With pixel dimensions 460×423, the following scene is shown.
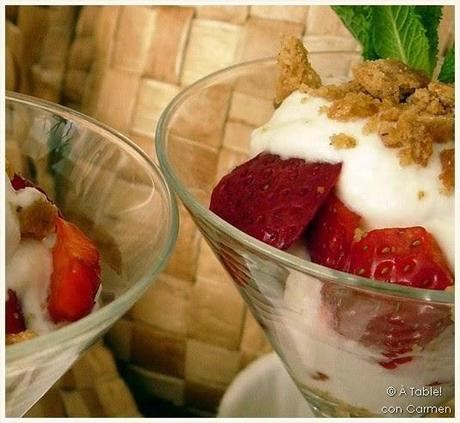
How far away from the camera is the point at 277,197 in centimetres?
64

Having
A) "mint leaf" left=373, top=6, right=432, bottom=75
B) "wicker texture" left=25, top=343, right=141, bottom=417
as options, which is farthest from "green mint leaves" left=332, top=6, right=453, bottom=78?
"wicker texture" left=25, top=343, right=141, bottom=417

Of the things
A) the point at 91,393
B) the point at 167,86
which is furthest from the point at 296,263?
the point at 91,393

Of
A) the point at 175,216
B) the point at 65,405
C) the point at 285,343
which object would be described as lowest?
the point at 65,405

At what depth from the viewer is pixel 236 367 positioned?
116 cm

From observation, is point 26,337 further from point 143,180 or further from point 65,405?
point 65,405

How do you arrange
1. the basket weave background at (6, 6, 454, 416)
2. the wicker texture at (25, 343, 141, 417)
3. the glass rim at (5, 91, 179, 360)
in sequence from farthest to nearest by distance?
the wicker texture at (25, 343, 141, 417), the basket weave background at (6, 6, 454, 416), the glass rim at (5, 91, 179, 360)

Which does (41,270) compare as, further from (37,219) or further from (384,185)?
(384,185)

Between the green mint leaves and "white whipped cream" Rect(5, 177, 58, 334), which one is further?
the green mint leaves

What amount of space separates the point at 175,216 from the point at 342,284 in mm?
137

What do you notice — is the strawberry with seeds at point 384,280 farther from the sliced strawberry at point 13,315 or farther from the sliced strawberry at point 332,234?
the sliced strawberry at point 13,315

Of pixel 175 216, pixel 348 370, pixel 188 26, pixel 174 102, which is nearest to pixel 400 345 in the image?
pixel 348 370

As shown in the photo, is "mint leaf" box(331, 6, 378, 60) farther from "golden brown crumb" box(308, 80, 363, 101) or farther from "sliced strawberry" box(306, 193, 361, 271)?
"sliced strawberry" box(306, 193, 361, 271)

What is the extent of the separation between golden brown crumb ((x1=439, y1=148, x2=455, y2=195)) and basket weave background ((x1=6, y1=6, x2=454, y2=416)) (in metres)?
0.26

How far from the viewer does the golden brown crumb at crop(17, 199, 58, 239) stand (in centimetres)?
61
